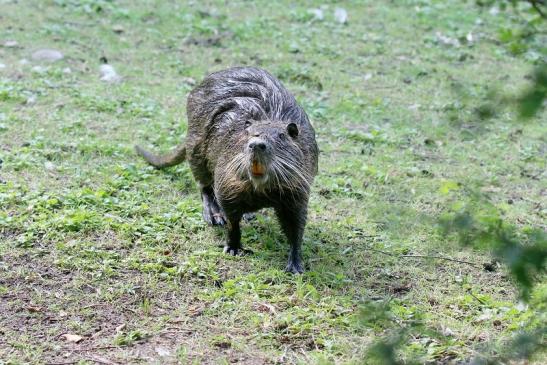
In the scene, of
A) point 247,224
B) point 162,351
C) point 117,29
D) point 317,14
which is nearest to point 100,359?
point 162,351

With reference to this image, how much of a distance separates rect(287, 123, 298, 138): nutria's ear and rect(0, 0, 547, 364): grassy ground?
69 cm

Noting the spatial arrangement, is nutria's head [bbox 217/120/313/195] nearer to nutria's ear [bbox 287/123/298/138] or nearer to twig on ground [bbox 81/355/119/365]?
nutria's ear [bbox 287/123/298/138]

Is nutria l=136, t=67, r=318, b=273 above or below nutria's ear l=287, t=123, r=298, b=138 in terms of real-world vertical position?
below

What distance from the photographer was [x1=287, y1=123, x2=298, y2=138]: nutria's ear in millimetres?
4188

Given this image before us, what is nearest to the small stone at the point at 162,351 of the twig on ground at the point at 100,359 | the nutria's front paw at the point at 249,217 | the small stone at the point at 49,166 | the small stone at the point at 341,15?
the twig on ground at the point at 100,359

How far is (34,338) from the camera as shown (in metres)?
3.43

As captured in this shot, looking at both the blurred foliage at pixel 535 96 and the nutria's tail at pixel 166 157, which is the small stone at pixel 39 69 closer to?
the nutria's tail at pixel 166 157

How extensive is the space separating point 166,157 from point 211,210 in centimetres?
74

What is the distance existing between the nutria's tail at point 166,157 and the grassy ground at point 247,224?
98 millimetres

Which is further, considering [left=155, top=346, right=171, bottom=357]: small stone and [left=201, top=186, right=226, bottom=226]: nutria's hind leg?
[left=201, top=186, right=226, bottom=226]: nutria's hind leg

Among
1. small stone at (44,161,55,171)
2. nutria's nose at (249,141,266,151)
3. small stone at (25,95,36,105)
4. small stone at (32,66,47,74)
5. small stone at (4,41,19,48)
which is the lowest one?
small stone at (4,41,19,48)

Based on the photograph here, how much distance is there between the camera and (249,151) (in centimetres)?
394

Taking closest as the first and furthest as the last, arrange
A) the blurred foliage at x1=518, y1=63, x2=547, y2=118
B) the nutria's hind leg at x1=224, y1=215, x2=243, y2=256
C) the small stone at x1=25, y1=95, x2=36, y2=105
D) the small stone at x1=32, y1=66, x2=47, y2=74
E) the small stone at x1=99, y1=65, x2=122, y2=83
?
1. the blurred foliage at x1=518, y1=63, x2=547, y2=118
2. the nutria's hind leg at x1=224, y1=215, x2=243, y2=256
3. the small stone at x1=25, y1=95, x2=36, y2=105
4. the small stone at x1=32, y1=66, x2=47, y2=74
5. the small stone at x1=99, y1=65, x2=122, y2=83

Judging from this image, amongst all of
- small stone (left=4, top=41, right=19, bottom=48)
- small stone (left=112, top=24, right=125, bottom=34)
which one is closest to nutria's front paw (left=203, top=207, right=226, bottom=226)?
small stone (left=4, top=41, right=19, bottom=48)
